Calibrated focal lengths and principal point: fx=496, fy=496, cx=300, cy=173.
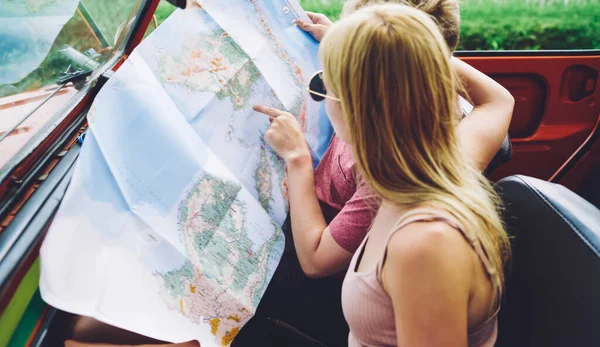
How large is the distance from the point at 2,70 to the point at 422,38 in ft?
3.13

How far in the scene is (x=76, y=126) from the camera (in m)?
1.26

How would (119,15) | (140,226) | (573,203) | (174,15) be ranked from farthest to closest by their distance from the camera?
(119,15) → (174,15) → (573,203) → (140,226)

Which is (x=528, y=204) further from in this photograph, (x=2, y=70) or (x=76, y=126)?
(x=2, y=70)

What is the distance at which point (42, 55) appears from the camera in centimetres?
129

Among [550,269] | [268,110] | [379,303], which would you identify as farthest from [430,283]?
[268,110]

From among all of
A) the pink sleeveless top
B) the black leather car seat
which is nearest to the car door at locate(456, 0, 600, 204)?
the black leather car seat

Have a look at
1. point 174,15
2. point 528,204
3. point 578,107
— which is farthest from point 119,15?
point 578,107

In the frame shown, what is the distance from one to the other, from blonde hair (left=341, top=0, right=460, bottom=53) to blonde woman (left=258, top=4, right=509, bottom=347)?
347mm

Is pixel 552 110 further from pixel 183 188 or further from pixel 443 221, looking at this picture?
pixel 183 188

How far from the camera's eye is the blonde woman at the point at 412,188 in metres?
0.82

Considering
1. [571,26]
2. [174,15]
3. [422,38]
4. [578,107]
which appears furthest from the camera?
[571,26]

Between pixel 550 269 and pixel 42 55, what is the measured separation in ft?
4.36

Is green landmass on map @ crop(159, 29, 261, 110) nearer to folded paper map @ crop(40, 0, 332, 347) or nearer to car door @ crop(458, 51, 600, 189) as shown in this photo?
folded paper map @ crop(40, 0, 332, 347)

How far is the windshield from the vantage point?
1.14m
